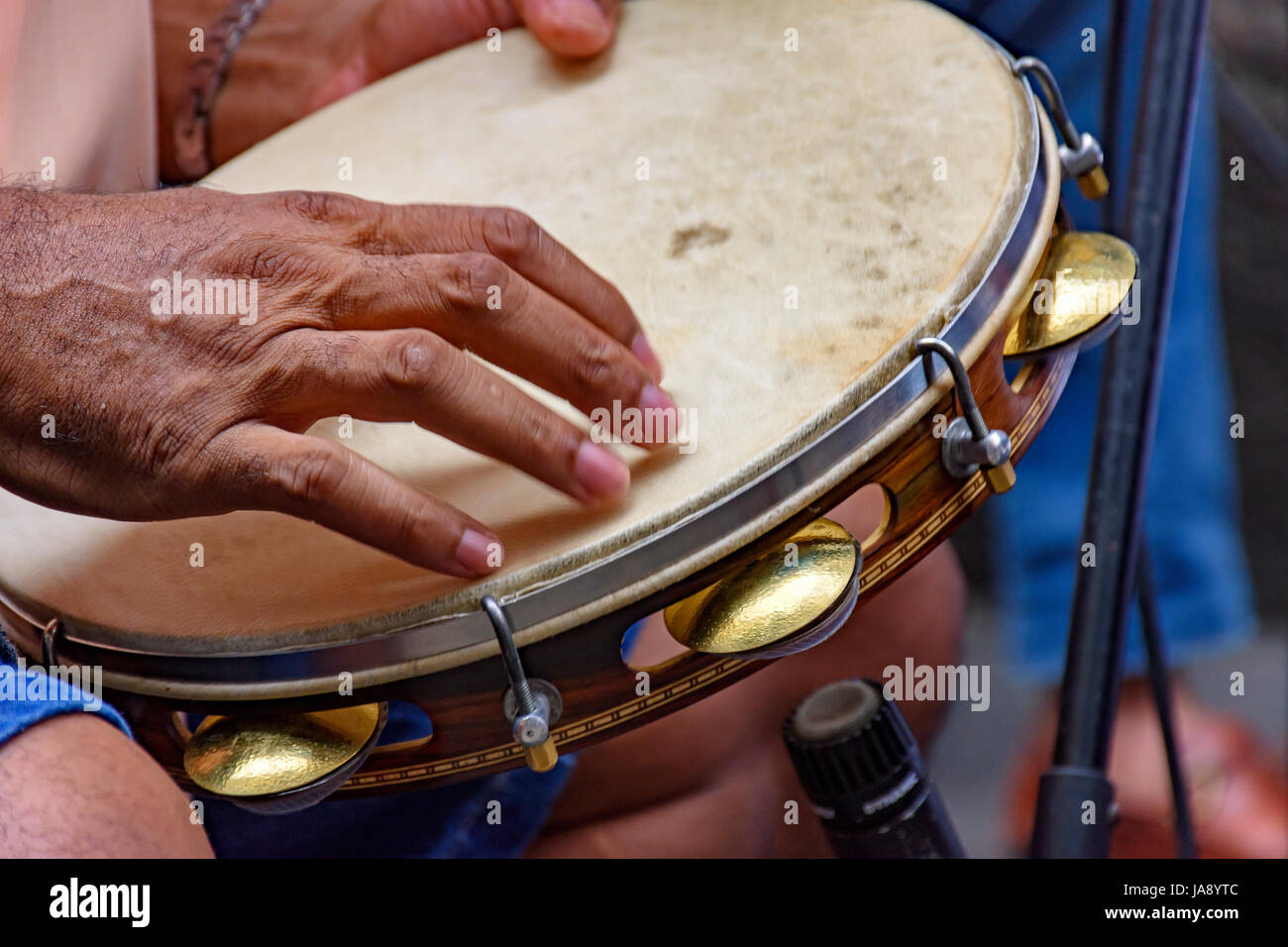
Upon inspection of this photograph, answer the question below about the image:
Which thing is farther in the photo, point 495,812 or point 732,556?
point 495,812

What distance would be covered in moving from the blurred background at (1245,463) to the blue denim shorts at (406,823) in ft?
2.36

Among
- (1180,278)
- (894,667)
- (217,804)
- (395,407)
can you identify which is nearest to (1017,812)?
(894,667)

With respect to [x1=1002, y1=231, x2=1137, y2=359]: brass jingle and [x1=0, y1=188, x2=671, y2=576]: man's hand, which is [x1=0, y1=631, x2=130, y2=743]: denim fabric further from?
[x1=1002, y1=231, x2=1137, y2=359]: brass jingle

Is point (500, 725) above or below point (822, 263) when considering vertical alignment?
below

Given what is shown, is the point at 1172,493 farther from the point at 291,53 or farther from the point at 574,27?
the point at 291,53

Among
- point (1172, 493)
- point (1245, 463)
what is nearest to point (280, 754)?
point (1172, 493)

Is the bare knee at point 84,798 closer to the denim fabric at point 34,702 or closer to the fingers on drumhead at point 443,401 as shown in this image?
the denim fabric at point 34,702

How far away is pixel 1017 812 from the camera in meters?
1.32

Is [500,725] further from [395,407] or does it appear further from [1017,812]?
[1017,812]

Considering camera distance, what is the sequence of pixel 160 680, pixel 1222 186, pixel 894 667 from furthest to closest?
pixel 1222 186 < pixel 894 667 < pixel 160 680

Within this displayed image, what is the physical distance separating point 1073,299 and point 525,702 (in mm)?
321

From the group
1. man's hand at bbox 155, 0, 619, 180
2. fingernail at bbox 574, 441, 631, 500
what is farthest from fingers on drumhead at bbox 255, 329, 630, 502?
man's hand at bbox 155, 0, 619, 180

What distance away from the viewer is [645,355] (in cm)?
53

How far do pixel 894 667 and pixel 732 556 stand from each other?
1.76ft
